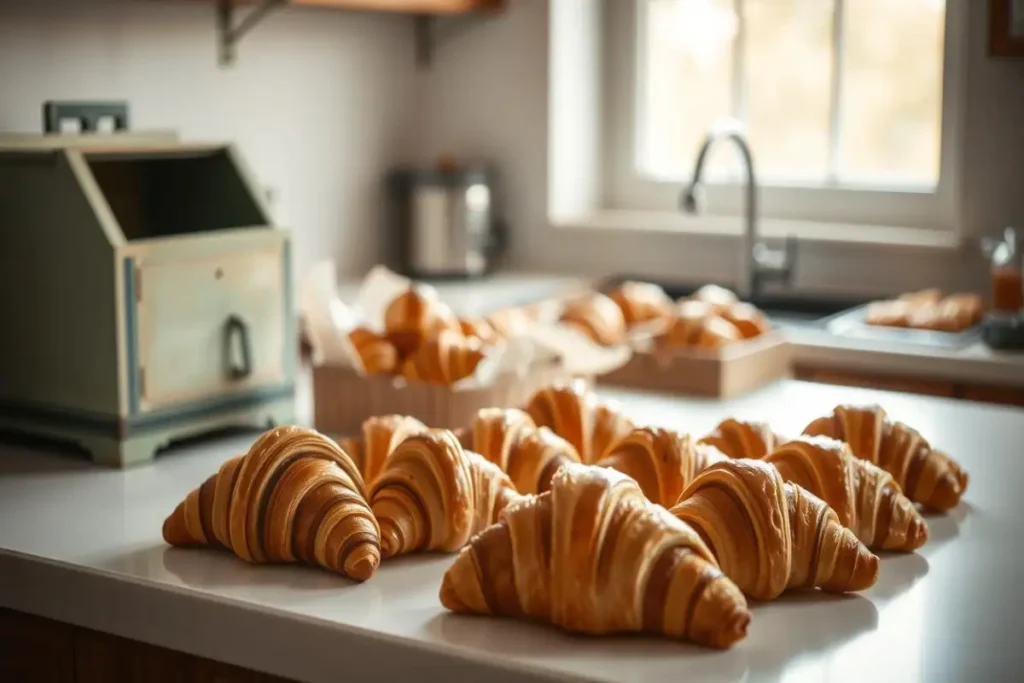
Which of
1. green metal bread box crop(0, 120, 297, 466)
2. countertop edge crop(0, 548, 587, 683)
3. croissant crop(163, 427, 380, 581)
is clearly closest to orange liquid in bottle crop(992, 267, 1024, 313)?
green metal bread box crop(0, 120, 297, 466)

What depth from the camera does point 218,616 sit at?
103 cm

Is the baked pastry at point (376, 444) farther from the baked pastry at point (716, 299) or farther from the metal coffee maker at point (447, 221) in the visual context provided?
the metal coffee maker at point (447, 221)

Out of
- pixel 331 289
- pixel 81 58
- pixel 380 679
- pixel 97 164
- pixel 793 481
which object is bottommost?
pixel 380 679

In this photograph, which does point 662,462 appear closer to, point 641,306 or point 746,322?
point 746,322

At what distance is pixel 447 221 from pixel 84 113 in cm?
125

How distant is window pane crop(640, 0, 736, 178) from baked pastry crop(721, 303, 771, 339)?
1020mm

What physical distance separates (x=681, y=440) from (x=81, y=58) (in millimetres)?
1450

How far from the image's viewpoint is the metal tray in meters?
2.31

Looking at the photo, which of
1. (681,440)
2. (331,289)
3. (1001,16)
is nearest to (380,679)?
(681,440)

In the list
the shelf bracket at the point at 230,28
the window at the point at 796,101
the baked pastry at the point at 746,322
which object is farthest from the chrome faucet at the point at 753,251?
the shelf bracket at the point at 230,28

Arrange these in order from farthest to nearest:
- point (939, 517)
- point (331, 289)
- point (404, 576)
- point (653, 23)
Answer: point (653, 23) < point (331, 289) < point (939, 517) < point (404, 576)

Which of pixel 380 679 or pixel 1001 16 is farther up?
pixel 1001 16

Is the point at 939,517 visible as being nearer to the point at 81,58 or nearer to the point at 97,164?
the point at 97,164

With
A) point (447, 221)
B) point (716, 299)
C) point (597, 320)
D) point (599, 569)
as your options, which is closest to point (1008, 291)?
point (716, 299)
